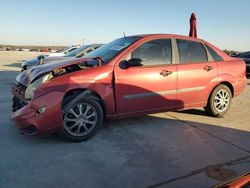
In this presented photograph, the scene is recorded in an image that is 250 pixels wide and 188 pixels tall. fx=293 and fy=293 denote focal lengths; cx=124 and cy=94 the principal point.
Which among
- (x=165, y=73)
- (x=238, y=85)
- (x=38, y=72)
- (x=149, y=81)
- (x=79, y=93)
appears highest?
(x=38, y=72)

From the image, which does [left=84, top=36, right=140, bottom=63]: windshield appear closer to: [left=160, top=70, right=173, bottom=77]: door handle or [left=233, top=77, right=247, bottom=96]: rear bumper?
[left=160, top=70, right=173, bottom=77]: door handle

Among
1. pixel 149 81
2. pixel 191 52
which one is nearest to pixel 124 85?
pixel 149 81

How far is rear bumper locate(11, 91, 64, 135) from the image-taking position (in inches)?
163

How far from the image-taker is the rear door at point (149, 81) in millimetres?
4859

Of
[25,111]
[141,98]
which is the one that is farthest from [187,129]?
[25,111]

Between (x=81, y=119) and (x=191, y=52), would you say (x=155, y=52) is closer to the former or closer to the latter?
(x=191, y=52)

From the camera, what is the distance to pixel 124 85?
4.84m

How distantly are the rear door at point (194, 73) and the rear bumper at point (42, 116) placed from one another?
237cm

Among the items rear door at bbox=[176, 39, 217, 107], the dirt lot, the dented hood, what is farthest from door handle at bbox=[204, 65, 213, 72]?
the dented hood

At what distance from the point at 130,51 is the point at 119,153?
1821 millimetres

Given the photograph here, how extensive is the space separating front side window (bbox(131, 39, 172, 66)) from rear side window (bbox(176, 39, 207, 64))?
0.27 m

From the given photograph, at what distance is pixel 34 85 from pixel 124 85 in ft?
4.66

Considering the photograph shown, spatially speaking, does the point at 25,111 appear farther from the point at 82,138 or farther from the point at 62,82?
the point at 82,138

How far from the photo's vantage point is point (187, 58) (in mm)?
5621
